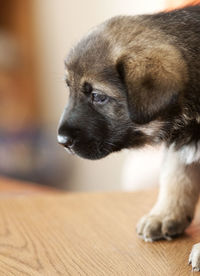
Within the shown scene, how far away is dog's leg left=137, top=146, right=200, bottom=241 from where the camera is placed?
1.32 metres

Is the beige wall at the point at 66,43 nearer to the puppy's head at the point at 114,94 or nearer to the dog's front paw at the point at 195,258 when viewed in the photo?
the puppy's head at the point at 114,94

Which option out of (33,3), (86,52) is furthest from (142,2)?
(86,52)

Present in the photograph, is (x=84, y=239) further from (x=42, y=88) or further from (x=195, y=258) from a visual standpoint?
(x=42, y=88)

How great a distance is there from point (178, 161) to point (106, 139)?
218 millimetres

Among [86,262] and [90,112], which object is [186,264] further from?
[90,112]

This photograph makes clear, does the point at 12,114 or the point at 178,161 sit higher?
the point at 178,161

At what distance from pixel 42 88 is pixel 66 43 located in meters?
0.60

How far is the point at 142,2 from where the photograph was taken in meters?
3.32

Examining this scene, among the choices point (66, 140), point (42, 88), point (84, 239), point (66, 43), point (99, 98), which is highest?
point (99, 98)

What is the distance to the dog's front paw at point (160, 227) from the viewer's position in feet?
4.23

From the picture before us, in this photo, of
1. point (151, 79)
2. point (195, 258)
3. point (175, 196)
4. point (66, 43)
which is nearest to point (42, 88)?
point (66, 43)

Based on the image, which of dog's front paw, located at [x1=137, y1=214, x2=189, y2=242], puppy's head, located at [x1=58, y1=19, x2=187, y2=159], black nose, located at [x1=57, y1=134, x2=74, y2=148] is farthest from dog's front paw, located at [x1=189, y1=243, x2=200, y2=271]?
black nose, located at [x1=57, y1=134, x2=74, y2=148]

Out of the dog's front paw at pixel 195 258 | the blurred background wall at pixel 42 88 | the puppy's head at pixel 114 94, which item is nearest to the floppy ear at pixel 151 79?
the puppy's head at pixel 114 94

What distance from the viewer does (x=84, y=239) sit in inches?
50.7
